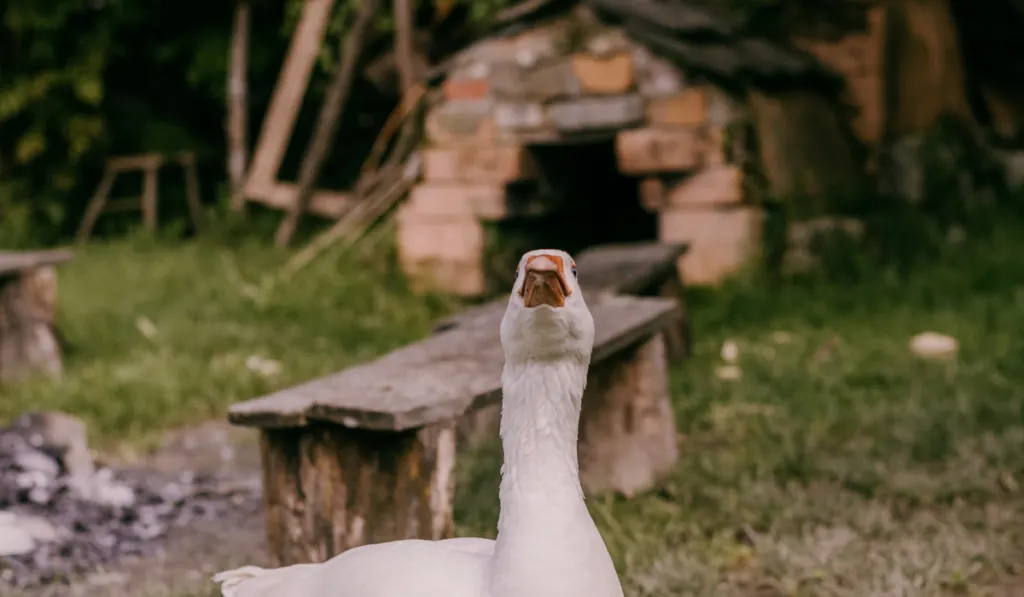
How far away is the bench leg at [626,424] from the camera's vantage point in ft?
11.9

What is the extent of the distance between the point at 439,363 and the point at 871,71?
5.17m

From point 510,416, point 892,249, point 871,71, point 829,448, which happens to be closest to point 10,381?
point 829,448

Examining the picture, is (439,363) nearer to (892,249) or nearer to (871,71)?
(892,249)

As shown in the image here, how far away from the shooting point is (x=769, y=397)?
4.46 metres

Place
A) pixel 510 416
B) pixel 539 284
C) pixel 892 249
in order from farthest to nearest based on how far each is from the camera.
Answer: pixel 892 249, pixel 510 416, pixel 539 284

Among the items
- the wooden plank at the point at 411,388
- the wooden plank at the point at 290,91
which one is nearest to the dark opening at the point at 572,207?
the wooden plank at the point at 290,91

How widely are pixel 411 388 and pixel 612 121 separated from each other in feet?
13.9

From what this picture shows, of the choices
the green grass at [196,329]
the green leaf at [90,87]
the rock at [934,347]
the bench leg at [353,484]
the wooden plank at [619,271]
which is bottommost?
the rock at [934,347]

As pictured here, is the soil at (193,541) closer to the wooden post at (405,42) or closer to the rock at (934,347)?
the rock at (934,347)

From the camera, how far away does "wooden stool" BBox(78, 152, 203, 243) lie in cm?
971

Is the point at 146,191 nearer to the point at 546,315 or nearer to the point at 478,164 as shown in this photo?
the point at 478,164

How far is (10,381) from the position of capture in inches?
204

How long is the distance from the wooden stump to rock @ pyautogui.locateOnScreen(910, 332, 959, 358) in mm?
3679

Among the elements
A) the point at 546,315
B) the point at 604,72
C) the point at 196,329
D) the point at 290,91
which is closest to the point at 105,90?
the point at 290,91
